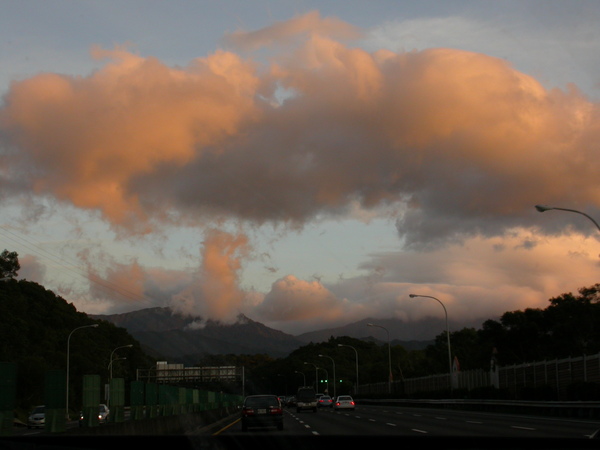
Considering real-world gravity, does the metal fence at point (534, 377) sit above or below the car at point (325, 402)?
above

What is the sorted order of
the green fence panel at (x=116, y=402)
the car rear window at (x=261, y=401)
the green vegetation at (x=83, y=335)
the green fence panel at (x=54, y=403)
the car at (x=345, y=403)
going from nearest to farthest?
the green fence panel at (x=54, y=403) → the green fence panel at (x=116, y=402) → the car rear window at (x=261, y=401) → the car at (x=345, y=403) → the green vegetation at (x=83, y=335)

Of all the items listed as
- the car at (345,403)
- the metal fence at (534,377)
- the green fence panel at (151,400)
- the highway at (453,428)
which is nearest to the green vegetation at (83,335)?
the metal fence at (534,377)

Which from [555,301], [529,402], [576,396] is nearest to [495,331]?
[555,301]

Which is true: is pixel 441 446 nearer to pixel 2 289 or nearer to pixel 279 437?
pixel 279 437

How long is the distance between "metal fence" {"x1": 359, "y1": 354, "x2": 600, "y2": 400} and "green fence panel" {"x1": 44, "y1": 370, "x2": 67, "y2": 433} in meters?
30.7

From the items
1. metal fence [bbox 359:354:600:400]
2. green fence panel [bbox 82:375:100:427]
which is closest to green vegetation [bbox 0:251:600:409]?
metal fence [bbox 359:354:600:400]

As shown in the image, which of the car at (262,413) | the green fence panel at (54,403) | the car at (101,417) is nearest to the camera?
the green fence panel at (54,403)

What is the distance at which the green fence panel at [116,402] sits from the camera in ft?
77.5

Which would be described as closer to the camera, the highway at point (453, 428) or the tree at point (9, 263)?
the highway at point (453, 428)

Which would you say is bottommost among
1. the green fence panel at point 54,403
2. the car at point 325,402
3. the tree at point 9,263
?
the car at point 325,402

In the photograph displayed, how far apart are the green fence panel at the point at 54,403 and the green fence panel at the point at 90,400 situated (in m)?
2.05

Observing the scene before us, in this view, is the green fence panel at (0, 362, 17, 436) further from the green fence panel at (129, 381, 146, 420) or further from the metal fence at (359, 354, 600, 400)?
the metal fence at (359, 354, 600, 400)

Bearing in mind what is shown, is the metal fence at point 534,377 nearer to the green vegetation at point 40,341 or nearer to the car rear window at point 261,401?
the car rear window at point 261,401

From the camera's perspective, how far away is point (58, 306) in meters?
129
